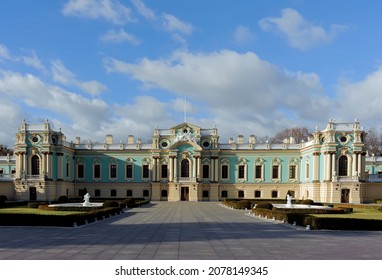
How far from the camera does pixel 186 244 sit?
1655cm

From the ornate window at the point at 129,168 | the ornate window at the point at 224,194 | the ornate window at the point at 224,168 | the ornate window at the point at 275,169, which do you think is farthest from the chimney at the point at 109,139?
the ornate window at the point at 275,169

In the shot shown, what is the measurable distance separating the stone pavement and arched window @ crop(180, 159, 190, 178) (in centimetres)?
4361

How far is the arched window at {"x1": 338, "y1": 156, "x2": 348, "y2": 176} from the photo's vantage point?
58094 mm

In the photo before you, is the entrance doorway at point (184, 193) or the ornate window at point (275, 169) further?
the ornate window at point (275, 169)

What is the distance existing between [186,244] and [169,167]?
49685 millimetres

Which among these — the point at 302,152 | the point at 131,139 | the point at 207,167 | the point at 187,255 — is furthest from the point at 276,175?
the point at 187,255

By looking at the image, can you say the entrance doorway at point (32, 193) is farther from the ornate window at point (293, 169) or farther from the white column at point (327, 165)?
the white column at point (327, 165)

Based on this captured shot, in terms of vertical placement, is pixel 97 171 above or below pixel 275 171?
below

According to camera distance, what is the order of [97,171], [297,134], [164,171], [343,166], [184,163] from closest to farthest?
[343,166], [184,163], [164,171], [97,171], [297,134]

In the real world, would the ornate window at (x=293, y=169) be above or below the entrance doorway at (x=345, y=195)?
above

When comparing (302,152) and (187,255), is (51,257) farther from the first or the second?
(302,152)

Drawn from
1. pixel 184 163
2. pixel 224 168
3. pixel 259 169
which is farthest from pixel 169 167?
pixel 259 169

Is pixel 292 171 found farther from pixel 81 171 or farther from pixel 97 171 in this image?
pixel 81 171

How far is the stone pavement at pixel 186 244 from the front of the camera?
45.2 ft
